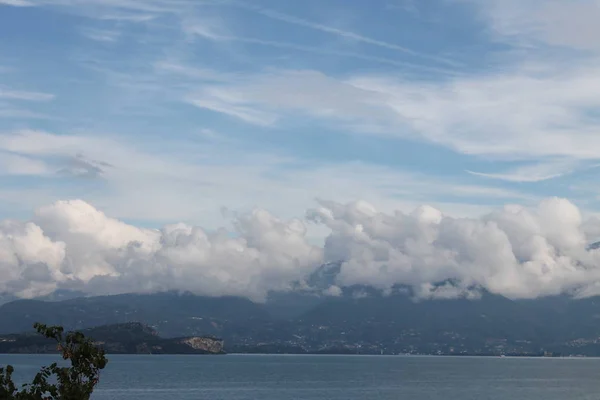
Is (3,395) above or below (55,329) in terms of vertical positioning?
below

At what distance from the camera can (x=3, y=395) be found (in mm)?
70500

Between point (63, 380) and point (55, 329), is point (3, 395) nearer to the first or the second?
point (63, 380)

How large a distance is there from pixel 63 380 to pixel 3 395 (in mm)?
7617

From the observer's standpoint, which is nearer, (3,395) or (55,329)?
(55,329)

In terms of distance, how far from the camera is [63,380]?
221 ft

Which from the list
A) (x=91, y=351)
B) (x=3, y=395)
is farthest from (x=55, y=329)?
(x=3, y=395)

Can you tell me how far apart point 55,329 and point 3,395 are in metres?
12.3

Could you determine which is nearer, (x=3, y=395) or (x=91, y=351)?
(x=91, y=351)

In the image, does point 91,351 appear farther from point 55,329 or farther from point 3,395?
point 3,395

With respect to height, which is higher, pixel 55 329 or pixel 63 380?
pixel 55 329

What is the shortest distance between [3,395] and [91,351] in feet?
37.9

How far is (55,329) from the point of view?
6353 cm

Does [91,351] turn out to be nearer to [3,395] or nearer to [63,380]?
[63,380]
